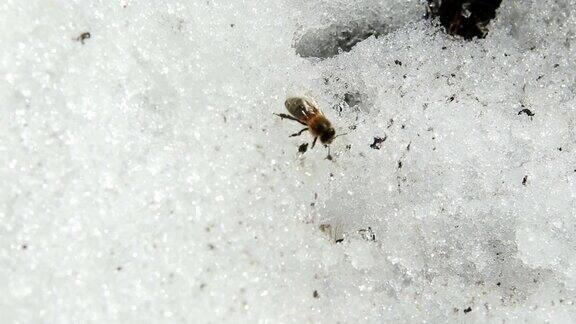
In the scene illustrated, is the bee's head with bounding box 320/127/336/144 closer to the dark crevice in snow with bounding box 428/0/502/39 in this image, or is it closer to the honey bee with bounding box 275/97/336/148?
the honey bee with bounding box 275/97/336/148

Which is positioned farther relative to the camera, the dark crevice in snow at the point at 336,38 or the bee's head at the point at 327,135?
the dark crevice in snow at the point at 336,38

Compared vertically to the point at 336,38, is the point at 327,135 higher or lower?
lower

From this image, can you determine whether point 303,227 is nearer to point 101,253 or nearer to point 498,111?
point 101,253

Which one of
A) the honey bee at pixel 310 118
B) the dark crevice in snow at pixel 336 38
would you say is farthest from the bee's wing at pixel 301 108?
the dark crevice in snow at pixel 336 38

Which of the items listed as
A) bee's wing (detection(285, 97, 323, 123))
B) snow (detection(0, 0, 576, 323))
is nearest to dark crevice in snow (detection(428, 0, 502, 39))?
snow (detection(0, 0, 576, 323))

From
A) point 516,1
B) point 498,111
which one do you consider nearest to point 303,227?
point 498,111

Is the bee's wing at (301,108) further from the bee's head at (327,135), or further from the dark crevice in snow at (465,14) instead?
the dark crevice in snow at (465,14)

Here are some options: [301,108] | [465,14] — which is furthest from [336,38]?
[465,14]

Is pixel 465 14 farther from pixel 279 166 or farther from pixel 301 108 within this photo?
pixel 279 166
